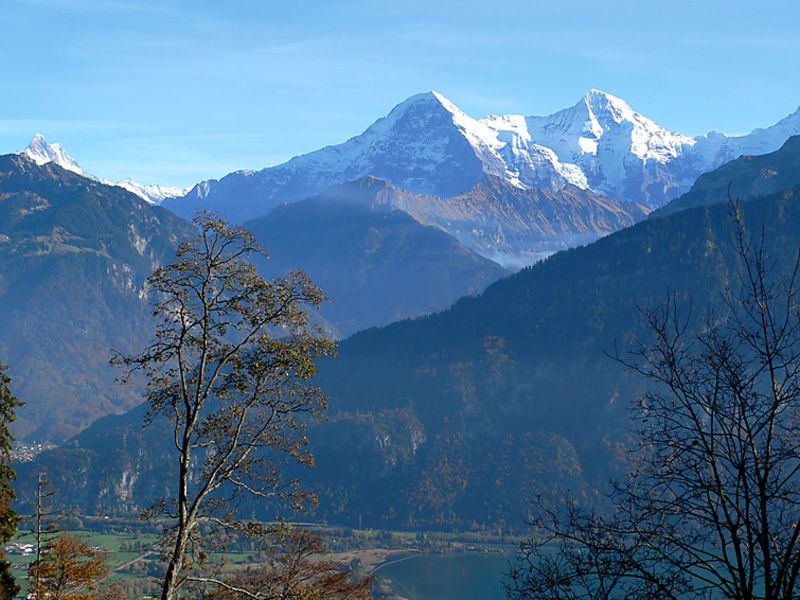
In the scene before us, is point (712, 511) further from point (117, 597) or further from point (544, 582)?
point (117, 597)

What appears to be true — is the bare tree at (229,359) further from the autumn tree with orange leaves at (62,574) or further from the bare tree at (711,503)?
the autumn tree with orange leaves at (62,574)

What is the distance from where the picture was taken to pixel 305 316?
85.3ft

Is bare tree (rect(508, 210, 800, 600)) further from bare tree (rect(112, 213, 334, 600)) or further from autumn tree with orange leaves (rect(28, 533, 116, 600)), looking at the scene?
autumn tree with orange leaves (rect(28, 533, 116, 600))

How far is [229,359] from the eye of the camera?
24.9 meters

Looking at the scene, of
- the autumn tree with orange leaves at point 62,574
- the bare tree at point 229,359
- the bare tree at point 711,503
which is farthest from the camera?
the autumn tree with orange leaves at point 62,574

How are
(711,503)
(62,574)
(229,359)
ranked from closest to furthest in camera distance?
(711,503) < (229,359) < (62,574)

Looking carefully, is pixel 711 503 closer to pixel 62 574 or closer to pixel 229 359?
pixel 229 359

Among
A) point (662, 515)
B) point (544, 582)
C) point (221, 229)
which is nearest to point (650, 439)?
point (662, 515)

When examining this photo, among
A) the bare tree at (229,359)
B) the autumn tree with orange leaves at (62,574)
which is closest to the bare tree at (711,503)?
the bare tree at (229,359)

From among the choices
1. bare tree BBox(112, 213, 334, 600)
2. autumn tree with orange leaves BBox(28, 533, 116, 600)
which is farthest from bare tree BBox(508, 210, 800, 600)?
autumn tree with orange leaves BBox(28, 533, 116, 600)

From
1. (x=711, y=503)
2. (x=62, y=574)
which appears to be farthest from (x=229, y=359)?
(x=62, y=574)

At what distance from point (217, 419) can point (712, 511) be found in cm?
1380

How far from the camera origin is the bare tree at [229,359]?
2434 centimetres

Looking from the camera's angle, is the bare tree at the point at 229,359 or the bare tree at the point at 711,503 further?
the bare tree at the point at 229,359
